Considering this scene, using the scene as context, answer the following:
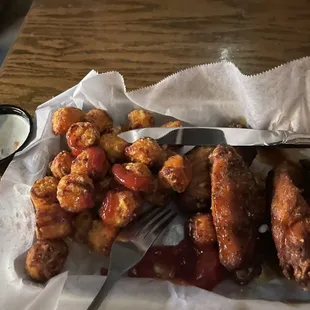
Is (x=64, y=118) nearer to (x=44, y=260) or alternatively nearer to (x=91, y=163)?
(x=91, y=163)

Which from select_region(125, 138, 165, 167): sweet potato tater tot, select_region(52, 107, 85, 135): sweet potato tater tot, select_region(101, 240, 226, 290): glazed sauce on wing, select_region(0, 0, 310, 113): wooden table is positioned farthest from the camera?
select_region(0, 0, 310, 113): wooden table

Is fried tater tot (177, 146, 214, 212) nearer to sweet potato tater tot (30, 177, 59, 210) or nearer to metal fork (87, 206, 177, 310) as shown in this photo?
metal fork (87, 206, 177, 310)

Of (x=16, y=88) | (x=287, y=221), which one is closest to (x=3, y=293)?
(x=287, y=221)

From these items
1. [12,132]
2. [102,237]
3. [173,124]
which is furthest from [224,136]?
[12,132]

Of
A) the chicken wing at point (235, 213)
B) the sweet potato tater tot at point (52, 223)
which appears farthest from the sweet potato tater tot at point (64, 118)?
the chicken wing at point (235, 213)

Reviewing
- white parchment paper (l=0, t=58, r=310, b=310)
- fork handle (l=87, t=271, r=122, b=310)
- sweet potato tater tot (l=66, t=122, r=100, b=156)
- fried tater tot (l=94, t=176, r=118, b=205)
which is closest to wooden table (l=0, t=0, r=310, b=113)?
white parchment paper (l=0, t=58, r=310, b=310)

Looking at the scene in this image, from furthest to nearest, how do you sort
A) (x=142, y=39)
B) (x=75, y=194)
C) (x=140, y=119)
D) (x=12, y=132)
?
(x=142, y=39)
(x=12, y=132)
(x=140, y=119)
(x=75, y=194)

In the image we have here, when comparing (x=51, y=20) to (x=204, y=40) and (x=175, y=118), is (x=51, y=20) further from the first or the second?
(x=175, y=118)
